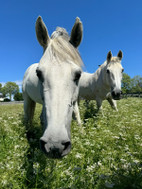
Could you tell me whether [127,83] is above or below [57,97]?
above

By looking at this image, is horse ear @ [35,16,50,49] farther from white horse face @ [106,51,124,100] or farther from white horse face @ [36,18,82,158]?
white horse face @ [106,51,124,100]

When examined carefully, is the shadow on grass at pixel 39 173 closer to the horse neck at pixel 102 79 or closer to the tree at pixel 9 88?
the horse neck at pixel 102 79

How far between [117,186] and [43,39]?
110 inches

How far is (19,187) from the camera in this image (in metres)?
1.63

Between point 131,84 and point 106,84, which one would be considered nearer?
point 106,84

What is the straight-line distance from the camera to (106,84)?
6391mm

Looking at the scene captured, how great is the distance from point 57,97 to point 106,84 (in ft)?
16.2

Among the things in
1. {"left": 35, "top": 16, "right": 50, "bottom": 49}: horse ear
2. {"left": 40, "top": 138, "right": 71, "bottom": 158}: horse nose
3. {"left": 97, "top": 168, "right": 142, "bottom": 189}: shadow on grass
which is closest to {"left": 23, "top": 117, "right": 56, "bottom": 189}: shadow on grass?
{"left": 40, "top": 138, "right": 71, "bottom": 158}: horse nose

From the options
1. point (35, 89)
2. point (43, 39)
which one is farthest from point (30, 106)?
point (43, 39)

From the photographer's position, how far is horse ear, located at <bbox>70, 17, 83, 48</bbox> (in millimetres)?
2643

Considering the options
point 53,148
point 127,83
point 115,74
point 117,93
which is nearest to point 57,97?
point 53,148

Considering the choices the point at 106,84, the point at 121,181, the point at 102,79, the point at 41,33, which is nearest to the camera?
the point at 121,181

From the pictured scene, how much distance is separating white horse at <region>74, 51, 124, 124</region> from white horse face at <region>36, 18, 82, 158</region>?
7.71 ft

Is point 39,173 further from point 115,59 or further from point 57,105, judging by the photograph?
point 115,59
